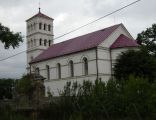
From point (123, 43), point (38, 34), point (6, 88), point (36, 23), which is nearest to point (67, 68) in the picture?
point (123, 43)

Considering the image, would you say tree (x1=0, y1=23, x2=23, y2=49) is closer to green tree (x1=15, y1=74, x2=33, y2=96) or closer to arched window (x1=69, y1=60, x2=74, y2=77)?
green tree (x1=15, y1=74, x2=33, y2=96)

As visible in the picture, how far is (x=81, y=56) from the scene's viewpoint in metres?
45.0

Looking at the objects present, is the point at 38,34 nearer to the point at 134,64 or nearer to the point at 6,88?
the point at 134,64

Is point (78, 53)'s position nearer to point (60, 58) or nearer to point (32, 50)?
point (60, 58)

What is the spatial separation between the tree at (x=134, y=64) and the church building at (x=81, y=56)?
2.49 m

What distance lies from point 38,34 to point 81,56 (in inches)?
681

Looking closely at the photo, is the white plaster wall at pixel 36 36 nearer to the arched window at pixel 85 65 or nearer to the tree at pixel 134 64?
the arched window at pixel 85 65

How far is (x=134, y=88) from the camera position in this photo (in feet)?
43.3

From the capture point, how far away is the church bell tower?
197 feet

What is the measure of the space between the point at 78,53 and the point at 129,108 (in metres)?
32.7

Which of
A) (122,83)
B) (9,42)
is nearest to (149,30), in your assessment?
(9,42)

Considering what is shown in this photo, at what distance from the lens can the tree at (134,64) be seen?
39125mm

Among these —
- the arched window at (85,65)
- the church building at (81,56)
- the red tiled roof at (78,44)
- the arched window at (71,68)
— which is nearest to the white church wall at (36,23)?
the church building at (81,56)

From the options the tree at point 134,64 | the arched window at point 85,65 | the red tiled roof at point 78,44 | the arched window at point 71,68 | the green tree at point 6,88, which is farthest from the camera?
the green tree at point 6,88
